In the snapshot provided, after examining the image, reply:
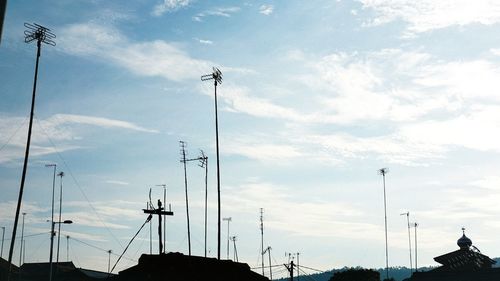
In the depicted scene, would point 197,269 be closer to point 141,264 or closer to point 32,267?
point 141,264

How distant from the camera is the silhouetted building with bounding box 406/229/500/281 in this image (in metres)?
83.1

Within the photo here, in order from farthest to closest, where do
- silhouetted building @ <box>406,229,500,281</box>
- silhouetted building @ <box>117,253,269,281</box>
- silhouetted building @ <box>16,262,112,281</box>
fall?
silhouetted building @ <box>16,262,112,281</box> < silhouetted building @ <box>406,229,500,281</box> < silhouetted building @ <box>117,253,269,281</box>

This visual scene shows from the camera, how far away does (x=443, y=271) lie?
86.1m

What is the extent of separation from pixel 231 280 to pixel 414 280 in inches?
2214

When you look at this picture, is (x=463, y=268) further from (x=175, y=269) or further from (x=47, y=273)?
(x=47, y=273)

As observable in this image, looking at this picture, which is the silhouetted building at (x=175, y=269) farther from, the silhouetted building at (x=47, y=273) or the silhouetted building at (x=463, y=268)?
the silhouetted building at (x=47, y=273)

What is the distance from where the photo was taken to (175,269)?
37844 mm

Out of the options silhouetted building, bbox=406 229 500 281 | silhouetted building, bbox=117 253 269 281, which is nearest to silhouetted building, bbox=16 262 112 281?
silhouetted building, bbox=406 229 500 281

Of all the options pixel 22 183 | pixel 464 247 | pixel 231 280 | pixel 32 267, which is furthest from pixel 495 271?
pixel 32 267

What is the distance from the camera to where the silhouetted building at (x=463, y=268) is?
8312 cm

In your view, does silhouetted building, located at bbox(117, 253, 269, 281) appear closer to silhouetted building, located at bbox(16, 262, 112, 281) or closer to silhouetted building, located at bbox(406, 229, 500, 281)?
silhouetted building, located at bbox(406, 229, 500, 281)

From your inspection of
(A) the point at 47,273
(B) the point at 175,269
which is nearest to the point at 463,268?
(B) the point at 175,269

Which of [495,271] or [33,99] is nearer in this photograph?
[33,99]

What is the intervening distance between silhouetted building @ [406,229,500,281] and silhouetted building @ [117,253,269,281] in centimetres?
5725
